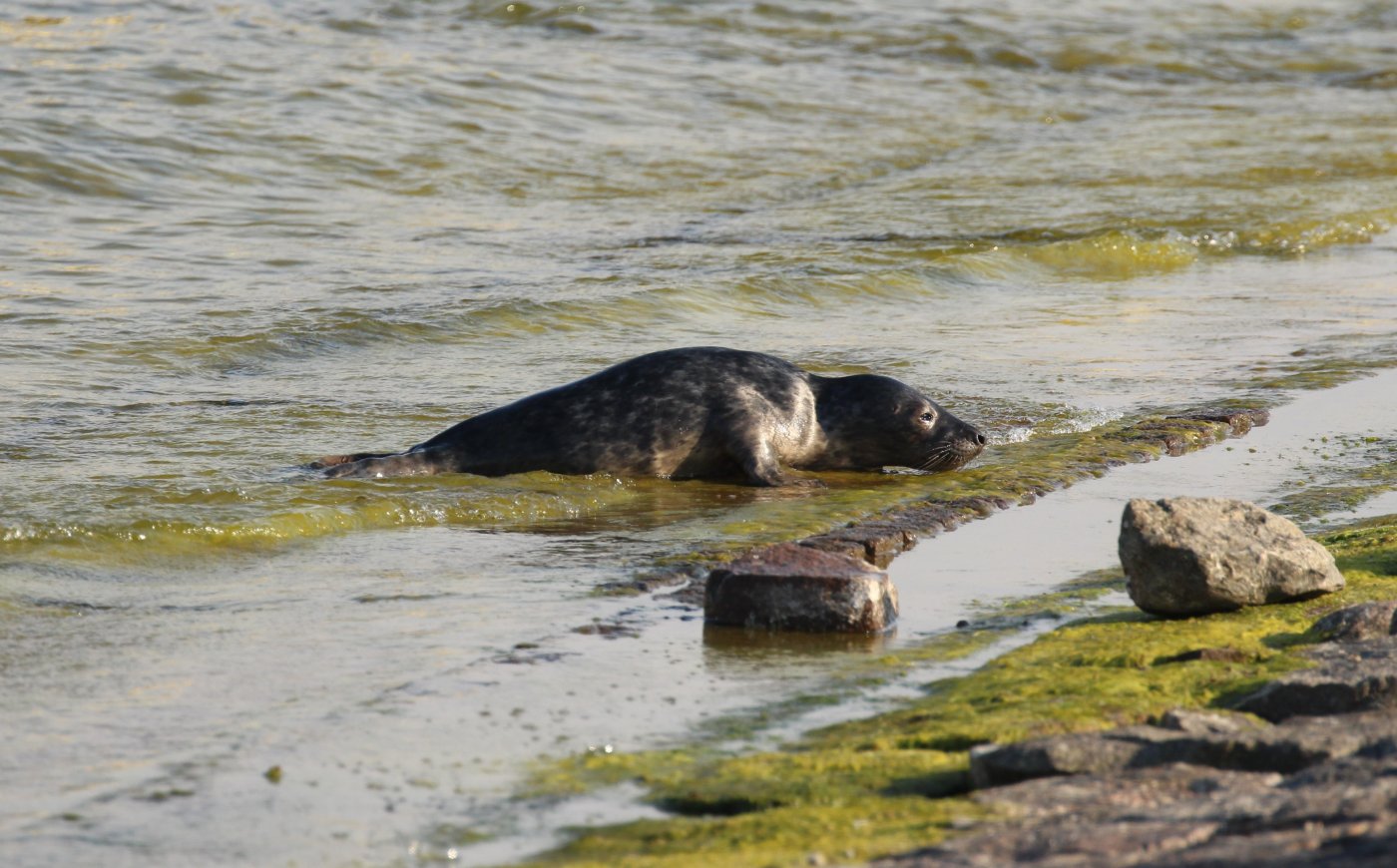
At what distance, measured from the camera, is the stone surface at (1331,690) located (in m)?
3.54

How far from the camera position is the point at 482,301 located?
35.6ft

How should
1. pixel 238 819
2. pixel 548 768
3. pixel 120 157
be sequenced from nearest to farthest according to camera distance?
pixel 238 819, pixel 548 768, pixel 120 157

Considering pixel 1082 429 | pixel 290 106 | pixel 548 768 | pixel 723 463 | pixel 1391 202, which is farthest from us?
pixel 290 106

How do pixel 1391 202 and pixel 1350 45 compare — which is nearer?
pixel 1391 202

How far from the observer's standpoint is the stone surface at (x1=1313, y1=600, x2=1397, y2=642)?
417 cm

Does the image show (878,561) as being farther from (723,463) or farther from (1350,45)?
(1350,45)

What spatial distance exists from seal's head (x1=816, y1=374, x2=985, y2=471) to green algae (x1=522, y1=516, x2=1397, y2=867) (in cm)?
241

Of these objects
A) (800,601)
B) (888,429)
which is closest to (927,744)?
(800,601)

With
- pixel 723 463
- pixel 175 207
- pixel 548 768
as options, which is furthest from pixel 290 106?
pixel 548 768

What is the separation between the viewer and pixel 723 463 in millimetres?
7230

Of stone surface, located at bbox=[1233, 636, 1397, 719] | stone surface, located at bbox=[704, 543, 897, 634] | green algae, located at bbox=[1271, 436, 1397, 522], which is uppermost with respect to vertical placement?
stone surface, located at bbox=[1233, 636, 1397, 719]

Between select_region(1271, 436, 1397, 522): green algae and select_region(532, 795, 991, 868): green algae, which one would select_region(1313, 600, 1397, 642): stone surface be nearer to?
select_region(532, 795, 991, 868): green algae

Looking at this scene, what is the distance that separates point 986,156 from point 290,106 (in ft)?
22.8

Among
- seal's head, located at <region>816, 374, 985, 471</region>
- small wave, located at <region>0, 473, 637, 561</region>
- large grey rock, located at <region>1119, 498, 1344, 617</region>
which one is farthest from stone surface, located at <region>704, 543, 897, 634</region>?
seal's head, located at <region>816, 374, 985, 471</region>
